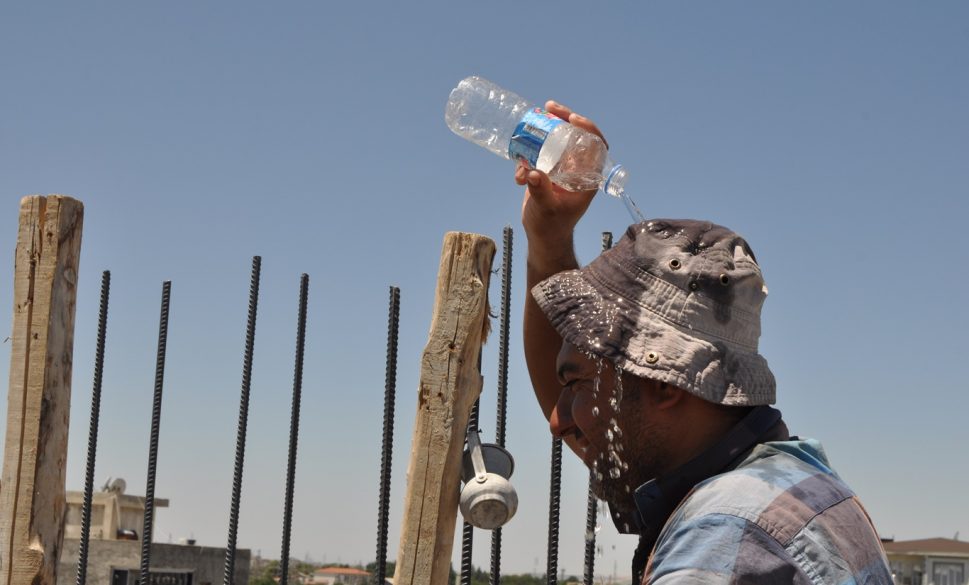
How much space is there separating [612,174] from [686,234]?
1226 millimetres

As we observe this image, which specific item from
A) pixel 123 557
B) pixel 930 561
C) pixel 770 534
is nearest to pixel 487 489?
pixel 770 534

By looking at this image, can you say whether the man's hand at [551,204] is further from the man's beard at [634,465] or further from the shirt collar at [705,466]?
the shirt collar at [705,466]

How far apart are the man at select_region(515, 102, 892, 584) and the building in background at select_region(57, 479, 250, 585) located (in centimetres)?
2138

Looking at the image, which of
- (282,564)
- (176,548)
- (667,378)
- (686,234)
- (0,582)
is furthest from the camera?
(176,548)

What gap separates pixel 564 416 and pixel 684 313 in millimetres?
423

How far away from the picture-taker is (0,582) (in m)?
4.51

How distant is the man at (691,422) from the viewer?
189 cm

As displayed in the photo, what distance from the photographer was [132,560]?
24.4 meters

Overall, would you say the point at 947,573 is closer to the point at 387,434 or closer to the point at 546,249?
the point at 387,434

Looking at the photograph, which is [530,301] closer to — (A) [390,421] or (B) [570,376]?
(B) [570,376]

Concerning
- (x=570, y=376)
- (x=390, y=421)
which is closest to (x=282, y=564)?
(x=390, y=421)

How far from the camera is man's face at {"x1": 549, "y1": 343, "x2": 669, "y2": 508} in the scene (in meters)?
2.27

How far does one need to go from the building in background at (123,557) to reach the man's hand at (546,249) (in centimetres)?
2061

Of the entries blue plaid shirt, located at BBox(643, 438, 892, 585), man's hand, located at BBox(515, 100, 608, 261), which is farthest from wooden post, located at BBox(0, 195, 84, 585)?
blue plaid shirt, located at BBox(643, 438, 892, 585)
